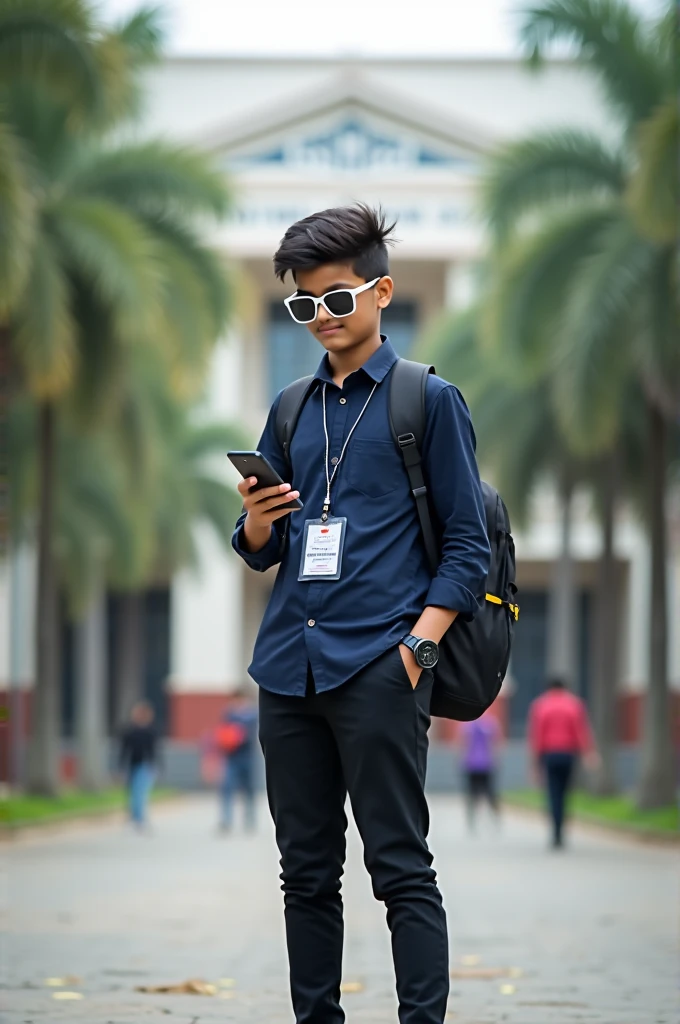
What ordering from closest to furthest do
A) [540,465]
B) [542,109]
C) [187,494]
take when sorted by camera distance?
[540,465] < [187,494] < [542,109]

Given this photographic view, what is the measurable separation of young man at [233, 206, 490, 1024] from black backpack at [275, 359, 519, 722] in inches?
1.2

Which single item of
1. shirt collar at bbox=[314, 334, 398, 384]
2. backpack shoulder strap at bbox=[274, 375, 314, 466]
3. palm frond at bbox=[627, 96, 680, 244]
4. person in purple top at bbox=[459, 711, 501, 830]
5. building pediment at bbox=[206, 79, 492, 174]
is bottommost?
person in purple top at bbox=[459, 711, 501, 830]

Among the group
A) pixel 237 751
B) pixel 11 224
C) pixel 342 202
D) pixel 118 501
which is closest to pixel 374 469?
pixel 11 224

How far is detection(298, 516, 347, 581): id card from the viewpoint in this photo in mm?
4453

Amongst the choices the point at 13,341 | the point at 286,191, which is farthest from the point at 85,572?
the point at 286,191

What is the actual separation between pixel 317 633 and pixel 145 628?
46.4 metres

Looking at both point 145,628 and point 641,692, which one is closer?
point 641,692

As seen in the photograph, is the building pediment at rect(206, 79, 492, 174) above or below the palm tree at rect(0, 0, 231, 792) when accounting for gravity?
above

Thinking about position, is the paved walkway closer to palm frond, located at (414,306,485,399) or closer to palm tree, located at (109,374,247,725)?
palm frond, located at (414,306,485,399)

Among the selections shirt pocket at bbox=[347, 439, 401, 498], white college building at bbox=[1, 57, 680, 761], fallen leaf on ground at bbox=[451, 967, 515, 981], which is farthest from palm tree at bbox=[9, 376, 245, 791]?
shirt pocket at bbox=[347, 439, 401, 498]

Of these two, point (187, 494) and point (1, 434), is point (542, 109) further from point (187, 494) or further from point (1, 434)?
point (1, 434)

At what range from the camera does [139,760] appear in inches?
989

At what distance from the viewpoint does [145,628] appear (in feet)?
Result: 166

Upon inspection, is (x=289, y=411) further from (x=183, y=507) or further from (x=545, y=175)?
(x=183, y=507)
